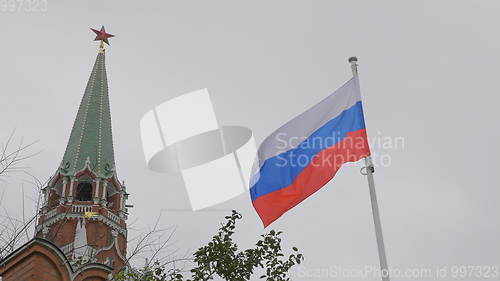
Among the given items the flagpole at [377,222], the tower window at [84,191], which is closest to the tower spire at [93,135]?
the tower window at [84,191]

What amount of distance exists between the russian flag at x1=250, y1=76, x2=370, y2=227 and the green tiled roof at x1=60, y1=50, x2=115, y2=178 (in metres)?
40.7

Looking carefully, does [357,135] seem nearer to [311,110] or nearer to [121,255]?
[311,110]

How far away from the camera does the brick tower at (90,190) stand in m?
45.5

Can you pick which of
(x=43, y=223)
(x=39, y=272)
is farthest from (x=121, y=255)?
(x=39, y=272)

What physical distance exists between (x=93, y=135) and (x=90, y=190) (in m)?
5.47

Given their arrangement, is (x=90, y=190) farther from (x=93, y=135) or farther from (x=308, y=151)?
(x=308, y=151)

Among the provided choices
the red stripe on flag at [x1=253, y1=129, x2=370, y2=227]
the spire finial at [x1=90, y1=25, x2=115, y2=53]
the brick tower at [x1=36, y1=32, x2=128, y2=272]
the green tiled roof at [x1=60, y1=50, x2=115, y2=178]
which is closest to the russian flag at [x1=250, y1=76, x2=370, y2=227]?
the red stripe on flag at [x1=253, y1=129, x2=370, y2=227]

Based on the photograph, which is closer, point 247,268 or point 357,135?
point 357,135

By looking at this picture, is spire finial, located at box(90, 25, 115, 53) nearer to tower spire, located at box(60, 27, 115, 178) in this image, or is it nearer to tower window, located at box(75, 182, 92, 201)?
tower spire, located at box(60, 27, 115, 178)

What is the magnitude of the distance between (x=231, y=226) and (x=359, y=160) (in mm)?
5121

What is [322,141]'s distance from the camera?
1158cm

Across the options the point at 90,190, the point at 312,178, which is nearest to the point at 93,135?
the point at 90,190

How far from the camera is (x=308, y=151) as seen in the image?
11.6 meters

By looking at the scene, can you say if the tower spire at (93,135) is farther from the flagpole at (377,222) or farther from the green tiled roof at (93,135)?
the flagpole at (377,222)
